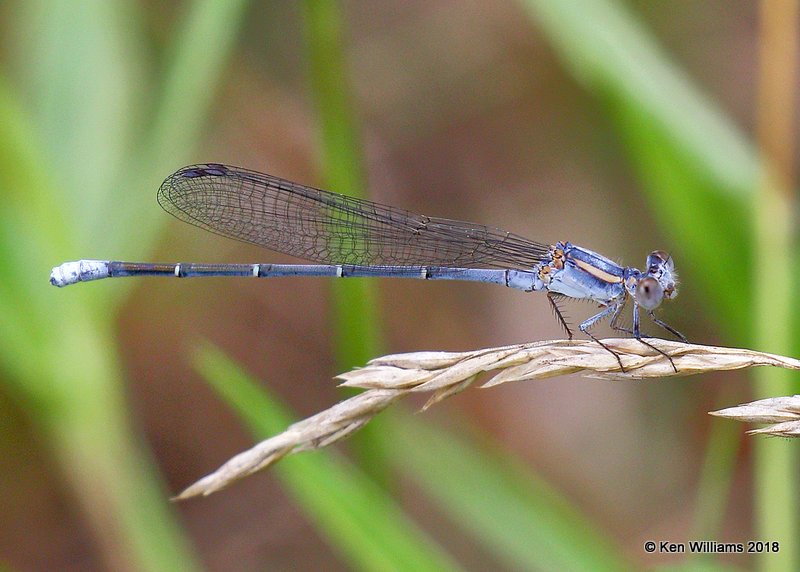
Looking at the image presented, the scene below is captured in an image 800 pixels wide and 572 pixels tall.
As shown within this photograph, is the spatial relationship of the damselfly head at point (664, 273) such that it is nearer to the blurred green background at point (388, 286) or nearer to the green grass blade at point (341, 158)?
the blurred green background at point (388, 286)

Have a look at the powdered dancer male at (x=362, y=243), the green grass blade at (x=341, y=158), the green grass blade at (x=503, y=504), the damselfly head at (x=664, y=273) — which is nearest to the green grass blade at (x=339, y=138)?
the green grass blade at (x=341, y=158)

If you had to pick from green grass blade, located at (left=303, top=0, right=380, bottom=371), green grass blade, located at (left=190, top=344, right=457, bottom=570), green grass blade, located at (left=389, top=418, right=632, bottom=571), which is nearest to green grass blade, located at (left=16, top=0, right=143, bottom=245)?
green grass blade, located at (left=303, top=0, right=380, bottom=371)

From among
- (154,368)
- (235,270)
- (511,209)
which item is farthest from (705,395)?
(154,368)

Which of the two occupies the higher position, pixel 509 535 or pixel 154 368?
pixel 154 368

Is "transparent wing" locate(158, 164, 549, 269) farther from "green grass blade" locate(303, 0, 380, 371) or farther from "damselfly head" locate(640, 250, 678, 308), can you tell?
"green grass blade" locate(303, 0, 380, 371)

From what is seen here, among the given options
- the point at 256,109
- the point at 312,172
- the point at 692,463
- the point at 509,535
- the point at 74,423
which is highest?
the point at 256,109

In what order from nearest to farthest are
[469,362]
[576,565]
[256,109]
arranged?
[469,362] → [576,565] → [256,109]

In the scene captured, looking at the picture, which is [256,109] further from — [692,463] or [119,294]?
[692,463]
